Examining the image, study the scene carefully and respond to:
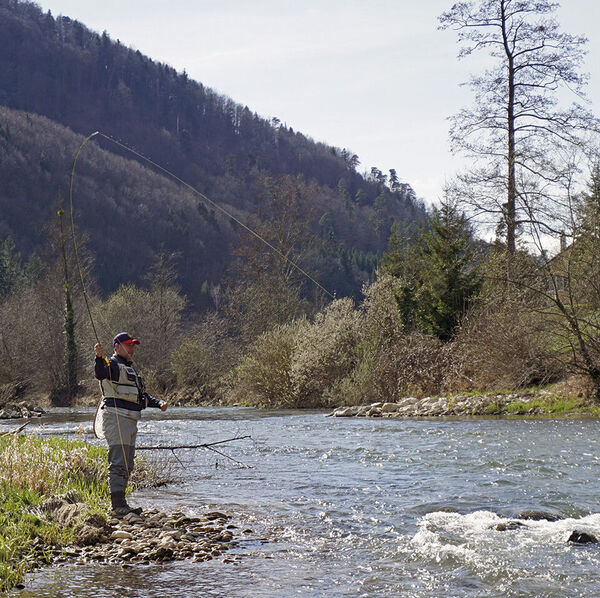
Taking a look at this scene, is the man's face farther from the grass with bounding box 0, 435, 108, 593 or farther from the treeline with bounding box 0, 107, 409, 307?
the treeline with bounding box 0, 107, 409, 307

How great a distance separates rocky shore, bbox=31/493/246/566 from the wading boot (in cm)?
14

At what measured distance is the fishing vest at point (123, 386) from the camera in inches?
323

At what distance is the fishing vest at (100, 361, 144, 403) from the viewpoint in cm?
820

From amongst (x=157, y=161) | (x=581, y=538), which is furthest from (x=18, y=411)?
(x=157, y=161)

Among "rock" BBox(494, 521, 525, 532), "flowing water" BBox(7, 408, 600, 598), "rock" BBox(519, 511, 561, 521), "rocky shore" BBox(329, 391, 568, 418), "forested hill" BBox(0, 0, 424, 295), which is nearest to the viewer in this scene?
"flowing water" BBox(7, 408, 600, 598)

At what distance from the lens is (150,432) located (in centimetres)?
1877

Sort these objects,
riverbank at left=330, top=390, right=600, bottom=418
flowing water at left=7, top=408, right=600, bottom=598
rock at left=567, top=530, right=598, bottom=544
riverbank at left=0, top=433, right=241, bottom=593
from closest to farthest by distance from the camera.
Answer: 1. flowing water at left=7, top=408, right=600, bottom=598
2. riverbank at left=0, top=433, right=241, bottom=593
3. rock at left=567, top=530, right=598, bottom=544
4. riverbank at left=330, top=390, right=600, bottom=418

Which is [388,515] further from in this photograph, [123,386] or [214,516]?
[123,386]

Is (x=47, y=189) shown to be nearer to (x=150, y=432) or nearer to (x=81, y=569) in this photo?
(x=150, y=432)

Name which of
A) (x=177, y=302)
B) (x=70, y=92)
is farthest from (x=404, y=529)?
(x=70, y=92)

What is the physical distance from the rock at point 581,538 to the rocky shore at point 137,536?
308 cm

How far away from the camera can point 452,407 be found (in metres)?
20.7

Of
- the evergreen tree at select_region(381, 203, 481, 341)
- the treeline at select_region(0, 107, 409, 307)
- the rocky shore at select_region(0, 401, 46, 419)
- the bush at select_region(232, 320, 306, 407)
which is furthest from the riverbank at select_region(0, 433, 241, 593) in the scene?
the treeline at select_region(0, 107, 409, 307)

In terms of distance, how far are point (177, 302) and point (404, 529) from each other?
40.9 m
